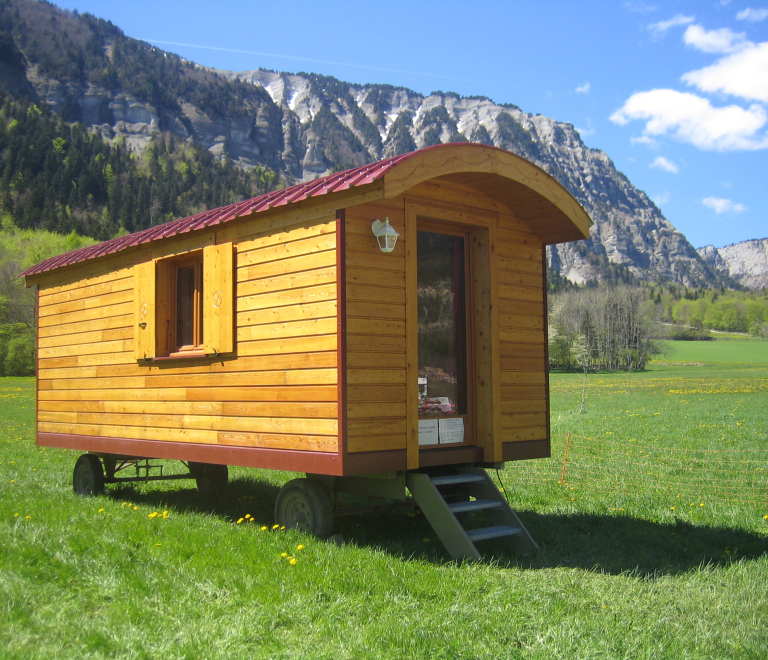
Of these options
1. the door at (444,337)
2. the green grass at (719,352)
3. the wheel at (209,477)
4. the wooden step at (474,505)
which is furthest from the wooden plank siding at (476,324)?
the green grass at (719,352)

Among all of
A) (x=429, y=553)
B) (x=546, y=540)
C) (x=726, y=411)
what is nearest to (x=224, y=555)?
(x=429, y=553)

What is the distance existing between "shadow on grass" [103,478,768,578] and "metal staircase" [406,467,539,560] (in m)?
0.15

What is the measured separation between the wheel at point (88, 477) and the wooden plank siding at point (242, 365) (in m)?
0.43

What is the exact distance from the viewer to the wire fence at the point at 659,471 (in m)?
9.02

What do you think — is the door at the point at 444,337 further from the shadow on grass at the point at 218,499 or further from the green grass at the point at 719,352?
the green grass at the point at 719,352

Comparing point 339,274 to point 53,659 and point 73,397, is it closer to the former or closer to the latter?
point 53,659

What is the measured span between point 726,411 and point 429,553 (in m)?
17.1

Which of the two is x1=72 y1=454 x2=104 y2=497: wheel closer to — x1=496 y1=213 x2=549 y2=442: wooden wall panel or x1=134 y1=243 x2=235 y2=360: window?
x1=134 y1=243 x2=235 y2=360: window

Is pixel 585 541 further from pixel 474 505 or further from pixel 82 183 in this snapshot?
pixel 82 183

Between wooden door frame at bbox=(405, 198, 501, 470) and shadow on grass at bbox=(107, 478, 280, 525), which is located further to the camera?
shadow on grass at bbox=(107, 478, 280, 525)

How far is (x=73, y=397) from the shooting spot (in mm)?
9953

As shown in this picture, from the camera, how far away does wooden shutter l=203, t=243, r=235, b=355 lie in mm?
7250

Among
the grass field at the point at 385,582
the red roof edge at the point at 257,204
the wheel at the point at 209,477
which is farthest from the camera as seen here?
the wheel at the point at 209,477

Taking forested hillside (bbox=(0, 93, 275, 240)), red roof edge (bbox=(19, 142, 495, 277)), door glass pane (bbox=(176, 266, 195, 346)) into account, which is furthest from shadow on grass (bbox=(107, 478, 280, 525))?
Result: forested hillside (bbox=(0, 93, 275, 240))
